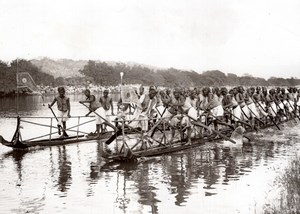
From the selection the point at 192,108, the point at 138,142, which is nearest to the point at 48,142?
the point at 138,142

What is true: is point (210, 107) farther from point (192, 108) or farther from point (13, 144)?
point (13, 144)

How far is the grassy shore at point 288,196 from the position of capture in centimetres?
761

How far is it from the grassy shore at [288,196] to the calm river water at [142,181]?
22 centimetres

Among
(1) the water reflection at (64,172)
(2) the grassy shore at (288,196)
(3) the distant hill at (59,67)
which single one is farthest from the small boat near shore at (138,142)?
(3) the distant hill at (59,67)

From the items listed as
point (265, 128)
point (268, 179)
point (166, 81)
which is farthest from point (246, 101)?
point (166, 81)

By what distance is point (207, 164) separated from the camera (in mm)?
12672

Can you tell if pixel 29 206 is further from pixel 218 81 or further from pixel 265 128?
pixel 218 81

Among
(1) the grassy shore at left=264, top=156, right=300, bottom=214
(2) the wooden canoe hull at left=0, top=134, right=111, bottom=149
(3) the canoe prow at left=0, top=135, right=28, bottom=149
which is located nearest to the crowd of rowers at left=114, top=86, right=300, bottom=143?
(2) the wooden canoe hull at left=0, top=134, right=111, bottom=149

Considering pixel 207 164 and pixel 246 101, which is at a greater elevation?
pixel 246 101

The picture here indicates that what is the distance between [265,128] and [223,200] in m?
14.1

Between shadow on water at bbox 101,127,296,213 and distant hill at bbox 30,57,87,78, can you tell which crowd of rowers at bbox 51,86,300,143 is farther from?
distant hill at bbox 30,57,87,78

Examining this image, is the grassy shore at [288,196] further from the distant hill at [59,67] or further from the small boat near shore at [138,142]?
the distant hill at [59,67]

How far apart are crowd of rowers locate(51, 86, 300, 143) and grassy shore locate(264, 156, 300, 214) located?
15.5 feet

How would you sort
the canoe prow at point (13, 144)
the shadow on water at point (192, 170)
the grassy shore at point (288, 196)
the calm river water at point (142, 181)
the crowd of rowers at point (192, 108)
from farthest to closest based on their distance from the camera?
the canoe prow at point (13, 144) < the crowd of rowers at point (192, 108) < the shadow on water at point (192, 170) < the calm river water at point (142, 181) < the grassy shore at point (288, 196)
